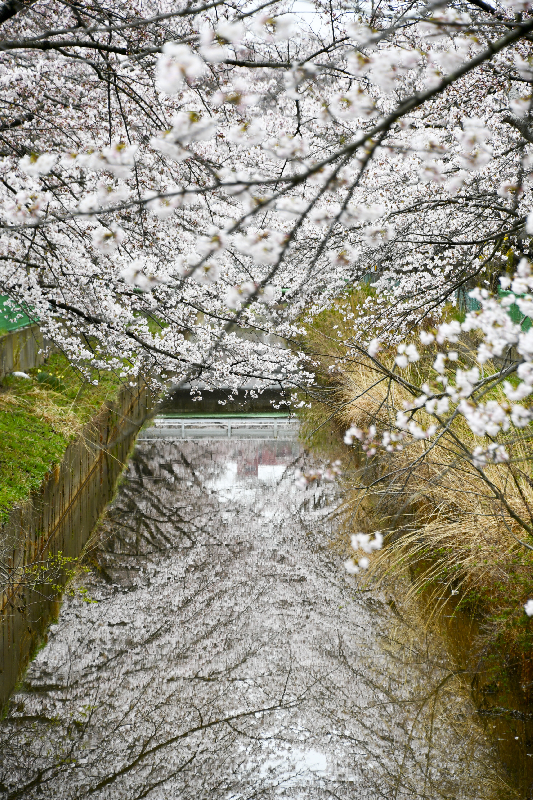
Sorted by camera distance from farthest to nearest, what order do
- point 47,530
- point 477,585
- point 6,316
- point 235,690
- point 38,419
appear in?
point 6,316
point 38,419
point 47,530
point 477,585
point 235,690

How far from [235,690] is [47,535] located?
8.10 ft

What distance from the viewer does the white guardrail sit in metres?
12.5

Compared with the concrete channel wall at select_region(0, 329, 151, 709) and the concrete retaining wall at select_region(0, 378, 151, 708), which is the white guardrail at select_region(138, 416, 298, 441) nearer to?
the concrete retaining wall at select_region(0, 378, 151, 708)

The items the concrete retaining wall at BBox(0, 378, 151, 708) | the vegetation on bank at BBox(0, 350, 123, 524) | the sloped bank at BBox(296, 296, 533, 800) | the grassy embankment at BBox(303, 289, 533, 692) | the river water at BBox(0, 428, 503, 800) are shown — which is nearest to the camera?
the river water at BBox(0, 428, 503, 800)

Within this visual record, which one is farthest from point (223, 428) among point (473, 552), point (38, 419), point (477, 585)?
point (473, 552)

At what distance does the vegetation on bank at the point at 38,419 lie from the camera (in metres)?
6.16

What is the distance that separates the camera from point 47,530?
6496 millimetres

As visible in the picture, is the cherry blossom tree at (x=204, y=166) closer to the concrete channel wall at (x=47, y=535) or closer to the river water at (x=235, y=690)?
the concrete channel wall at (x=47, y=535)

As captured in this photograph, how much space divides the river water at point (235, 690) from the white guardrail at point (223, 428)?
4.37 meters

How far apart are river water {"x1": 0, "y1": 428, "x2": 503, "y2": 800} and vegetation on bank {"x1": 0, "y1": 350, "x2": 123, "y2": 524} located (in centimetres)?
138

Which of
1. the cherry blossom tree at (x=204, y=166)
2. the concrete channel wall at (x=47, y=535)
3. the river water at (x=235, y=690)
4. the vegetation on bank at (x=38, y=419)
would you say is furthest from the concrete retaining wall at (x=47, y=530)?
the cherry blossom tree at (x=204, y=166)

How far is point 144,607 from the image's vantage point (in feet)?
21.3

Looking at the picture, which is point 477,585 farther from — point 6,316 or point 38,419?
point 6,316

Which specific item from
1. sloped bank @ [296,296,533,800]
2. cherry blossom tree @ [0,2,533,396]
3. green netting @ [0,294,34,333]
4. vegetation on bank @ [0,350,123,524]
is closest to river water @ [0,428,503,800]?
sloped bank @ [296,296,533,800]
